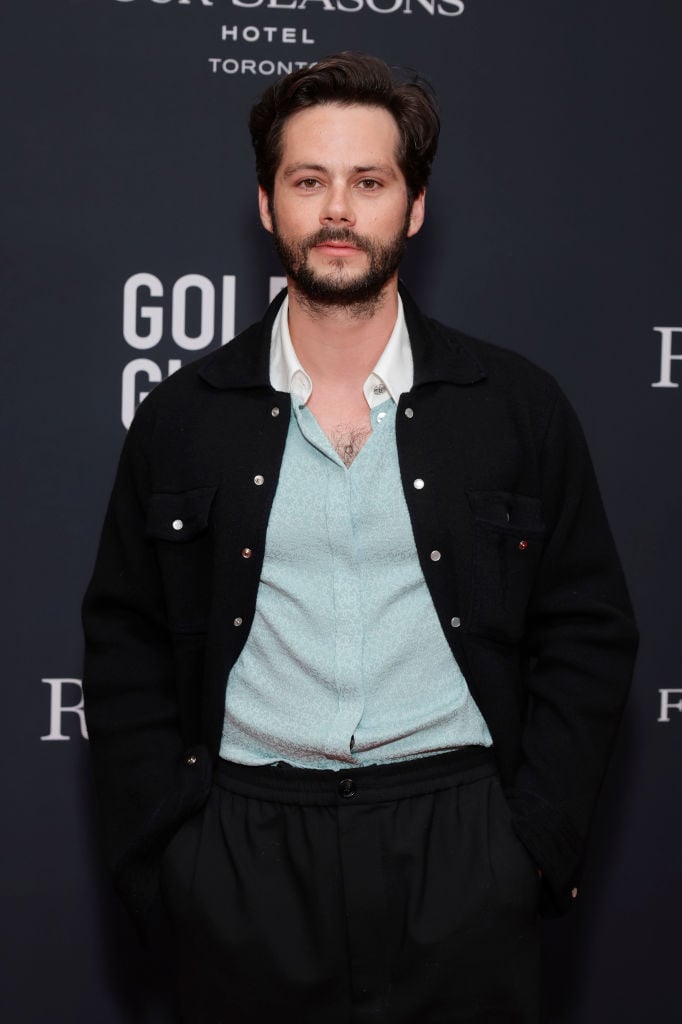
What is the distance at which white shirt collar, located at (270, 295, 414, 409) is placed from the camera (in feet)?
6.94

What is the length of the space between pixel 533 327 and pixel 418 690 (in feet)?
3.91

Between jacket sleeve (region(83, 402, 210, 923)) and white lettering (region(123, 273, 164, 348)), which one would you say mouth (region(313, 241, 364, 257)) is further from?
white lettering (region(123, 273, 164, 348))

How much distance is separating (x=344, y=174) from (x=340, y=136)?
7 cm

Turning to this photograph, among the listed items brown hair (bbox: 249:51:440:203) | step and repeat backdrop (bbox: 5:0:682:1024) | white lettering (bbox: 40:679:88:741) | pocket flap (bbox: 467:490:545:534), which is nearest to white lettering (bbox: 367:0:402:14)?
step and repeat backdrop (bbox: 5:0:682:1024)

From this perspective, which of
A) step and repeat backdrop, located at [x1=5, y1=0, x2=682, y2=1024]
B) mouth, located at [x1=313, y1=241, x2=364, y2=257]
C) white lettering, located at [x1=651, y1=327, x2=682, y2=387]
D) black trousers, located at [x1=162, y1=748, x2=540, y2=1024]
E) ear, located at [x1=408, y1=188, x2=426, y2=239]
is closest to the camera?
black trousers, located at [x1=162, y1=748, x2=540, y2=1024]

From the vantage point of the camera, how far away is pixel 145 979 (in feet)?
9.73

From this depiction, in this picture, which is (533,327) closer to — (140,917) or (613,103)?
(613,103)

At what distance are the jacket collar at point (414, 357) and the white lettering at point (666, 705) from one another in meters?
1.20

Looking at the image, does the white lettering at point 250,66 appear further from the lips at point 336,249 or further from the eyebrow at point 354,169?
the lips at point 336,249

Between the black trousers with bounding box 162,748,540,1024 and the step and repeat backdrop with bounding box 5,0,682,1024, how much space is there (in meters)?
1.01

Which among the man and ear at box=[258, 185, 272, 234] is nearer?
the man

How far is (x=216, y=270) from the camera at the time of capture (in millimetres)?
2852

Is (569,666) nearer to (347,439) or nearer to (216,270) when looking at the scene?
(347,439)

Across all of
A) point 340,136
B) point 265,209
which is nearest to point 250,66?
point 265,209
